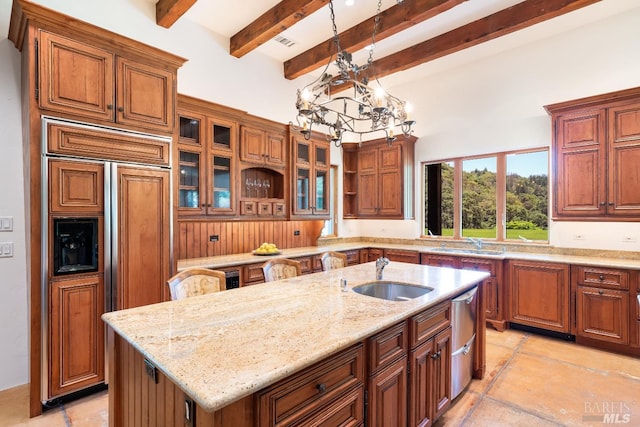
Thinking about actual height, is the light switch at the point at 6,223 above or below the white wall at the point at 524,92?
below

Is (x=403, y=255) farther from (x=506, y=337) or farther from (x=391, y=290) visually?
(x=391, y=290)

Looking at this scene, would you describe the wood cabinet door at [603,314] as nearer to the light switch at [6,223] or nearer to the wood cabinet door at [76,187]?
the wood cabinet door at [76,187]

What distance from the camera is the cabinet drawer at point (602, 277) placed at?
320 cm

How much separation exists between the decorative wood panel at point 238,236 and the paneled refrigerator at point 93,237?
0.54 metres

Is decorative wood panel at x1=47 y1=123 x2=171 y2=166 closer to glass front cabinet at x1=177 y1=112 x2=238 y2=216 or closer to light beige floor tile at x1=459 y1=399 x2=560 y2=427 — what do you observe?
A: glass front cabinet at x1=177 y1=112 x2=238 y2=216

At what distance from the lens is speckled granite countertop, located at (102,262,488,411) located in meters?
1.02

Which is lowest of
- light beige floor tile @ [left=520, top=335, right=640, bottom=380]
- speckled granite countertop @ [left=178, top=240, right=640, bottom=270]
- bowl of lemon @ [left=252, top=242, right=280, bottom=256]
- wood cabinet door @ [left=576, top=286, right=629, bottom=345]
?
light beige floor tile @ [left=520, top=335, right=640, bottom=380]

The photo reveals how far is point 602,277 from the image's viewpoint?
3303 millimetres

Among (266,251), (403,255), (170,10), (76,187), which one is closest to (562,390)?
(403,255)

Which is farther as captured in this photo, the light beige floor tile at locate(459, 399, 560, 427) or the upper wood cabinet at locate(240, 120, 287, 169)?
the upper wood cabinet at locate(240, 120, 287, 169)

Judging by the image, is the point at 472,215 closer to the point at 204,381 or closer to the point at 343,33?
the point at 343,33

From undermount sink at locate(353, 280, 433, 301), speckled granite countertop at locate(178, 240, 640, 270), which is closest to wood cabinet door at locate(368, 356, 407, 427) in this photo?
undermount sink at locate(353, 280, 433, 301)

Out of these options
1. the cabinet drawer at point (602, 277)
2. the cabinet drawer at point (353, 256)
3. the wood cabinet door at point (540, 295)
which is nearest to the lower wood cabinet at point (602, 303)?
the cabinet drawer at point (602, 277)

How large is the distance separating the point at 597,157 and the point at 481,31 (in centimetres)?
189
